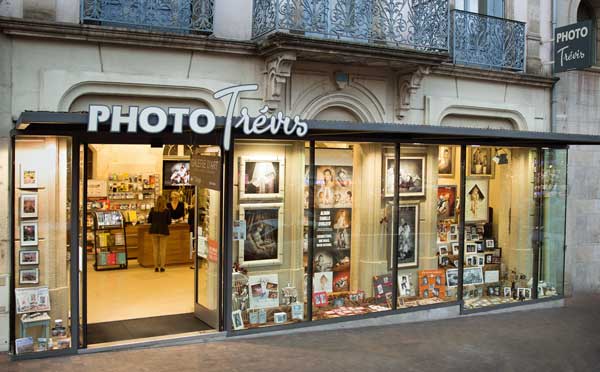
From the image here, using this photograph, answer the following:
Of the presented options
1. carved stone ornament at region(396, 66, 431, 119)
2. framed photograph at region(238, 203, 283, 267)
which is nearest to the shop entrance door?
framed photograph at region(238, 203, 283, 267)

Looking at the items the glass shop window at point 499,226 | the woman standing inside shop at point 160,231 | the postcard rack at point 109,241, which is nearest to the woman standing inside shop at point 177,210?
the postcard rack at point 109,241

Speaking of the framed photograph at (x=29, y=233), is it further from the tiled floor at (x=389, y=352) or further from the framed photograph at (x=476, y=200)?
the framed photograph at (x=476, y=200)

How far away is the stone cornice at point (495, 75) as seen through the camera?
41.6ft

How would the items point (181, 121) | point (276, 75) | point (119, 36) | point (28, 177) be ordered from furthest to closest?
1. point (276, 75)
2. point (119, 36)
3. point (28, 177)
4. point (181, 121)

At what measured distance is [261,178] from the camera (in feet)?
34.6

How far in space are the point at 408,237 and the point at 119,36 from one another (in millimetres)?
6071

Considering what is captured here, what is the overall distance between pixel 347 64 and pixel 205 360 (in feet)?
18.2

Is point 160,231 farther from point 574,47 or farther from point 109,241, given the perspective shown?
point 574,47

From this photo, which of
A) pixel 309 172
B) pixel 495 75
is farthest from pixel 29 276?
pixel 495 75

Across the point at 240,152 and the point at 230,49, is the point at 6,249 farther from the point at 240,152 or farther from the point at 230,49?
the point at 230,49

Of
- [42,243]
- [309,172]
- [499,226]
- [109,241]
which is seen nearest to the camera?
[42,243]

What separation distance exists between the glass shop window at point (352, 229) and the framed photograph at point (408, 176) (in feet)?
0.07

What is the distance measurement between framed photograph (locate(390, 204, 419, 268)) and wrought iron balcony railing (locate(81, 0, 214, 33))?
474cm

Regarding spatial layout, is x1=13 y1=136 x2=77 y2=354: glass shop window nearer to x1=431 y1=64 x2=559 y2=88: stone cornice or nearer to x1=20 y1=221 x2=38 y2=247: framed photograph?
x1=20 y1=221 x2=38 y2=247: framed photograph
